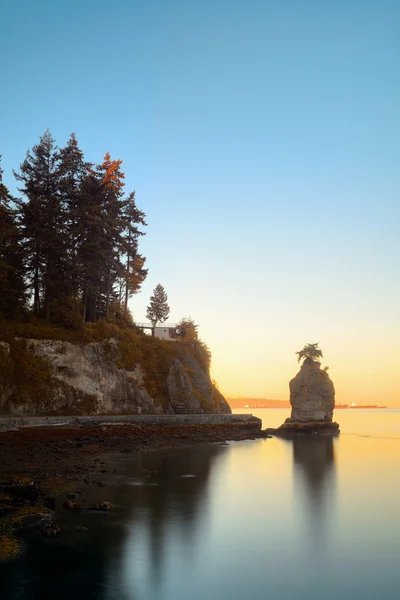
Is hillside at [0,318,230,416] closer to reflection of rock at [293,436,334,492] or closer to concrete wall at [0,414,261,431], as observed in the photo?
concrete wall at [0,414,261,431]

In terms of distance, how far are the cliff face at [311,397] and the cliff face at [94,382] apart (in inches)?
907

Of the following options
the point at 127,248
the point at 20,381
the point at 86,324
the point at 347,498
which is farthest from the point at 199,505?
the point at 127,248

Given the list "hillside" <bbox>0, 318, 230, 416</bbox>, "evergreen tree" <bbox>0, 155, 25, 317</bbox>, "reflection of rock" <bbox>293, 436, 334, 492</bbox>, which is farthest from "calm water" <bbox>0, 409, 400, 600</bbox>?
"evergreen tree" <bbox>0, 155, 25, 317</bbox>

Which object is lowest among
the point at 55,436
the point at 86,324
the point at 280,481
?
the point at 280,481

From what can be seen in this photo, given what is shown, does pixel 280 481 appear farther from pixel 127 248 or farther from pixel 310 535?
pixel 127 248

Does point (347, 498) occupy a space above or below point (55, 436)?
below

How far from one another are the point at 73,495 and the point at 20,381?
821 inches

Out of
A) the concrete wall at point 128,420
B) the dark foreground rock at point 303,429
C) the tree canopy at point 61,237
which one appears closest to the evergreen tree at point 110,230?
the tree canopy at point 61,237

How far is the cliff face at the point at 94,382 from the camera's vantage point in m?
37.6

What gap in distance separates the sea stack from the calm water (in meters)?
43.9

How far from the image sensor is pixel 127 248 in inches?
2186

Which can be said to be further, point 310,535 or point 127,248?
point 127,248

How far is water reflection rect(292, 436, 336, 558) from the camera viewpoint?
61.2 ft

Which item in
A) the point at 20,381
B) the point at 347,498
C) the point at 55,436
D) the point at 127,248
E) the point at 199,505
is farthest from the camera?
the point at 127,248
